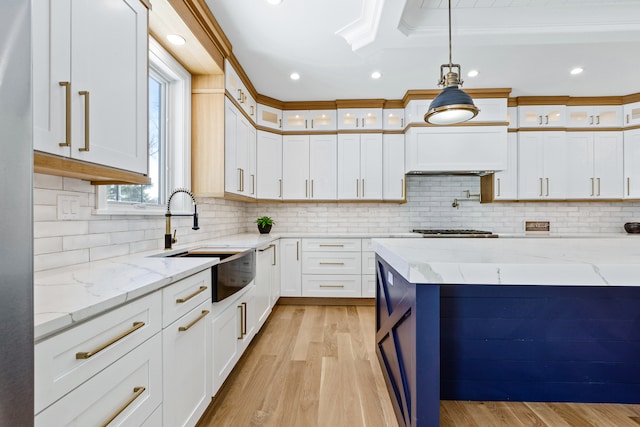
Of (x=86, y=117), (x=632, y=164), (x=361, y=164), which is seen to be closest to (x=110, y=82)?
(x=86, y=117)

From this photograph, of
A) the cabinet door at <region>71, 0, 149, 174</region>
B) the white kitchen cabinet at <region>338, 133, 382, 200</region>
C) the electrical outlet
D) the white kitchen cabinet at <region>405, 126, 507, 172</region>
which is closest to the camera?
the cabinet door at <region>71, 0, 149, 174</region>

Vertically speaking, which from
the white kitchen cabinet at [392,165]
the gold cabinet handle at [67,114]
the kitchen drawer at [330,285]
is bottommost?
the kitchen drawer at [330,285]

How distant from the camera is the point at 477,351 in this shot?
176 centimetres

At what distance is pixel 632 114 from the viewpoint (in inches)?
151

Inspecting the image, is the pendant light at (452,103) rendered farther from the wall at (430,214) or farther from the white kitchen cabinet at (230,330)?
the wall at (430,214)

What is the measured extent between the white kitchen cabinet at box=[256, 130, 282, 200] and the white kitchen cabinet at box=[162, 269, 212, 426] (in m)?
2.43

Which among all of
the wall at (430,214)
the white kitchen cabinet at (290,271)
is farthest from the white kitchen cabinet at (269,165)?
the white kitchen cabinet at (290,271)

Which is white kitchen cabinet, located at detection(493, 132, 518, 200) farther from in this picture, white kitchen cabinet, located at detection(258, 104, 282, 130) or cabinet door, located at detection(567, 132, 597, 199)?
white kitchen cabinet, located at detection(258, 104, 282, 130)

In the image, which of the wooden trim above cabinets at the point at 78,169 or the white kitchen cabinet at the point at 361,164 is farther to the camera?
the white kitchen cabinet at the point at 361,164

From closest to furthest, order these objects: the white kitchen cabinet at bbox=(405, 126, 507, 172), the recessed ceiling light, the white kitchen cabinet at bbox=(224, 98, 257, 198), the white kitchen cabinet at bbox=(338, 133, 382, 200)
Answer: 1. the recessed ceiling light
2. the white kitchen cabinet at bbox=(224, 98, 257, 198)
3. the white kitchen cabinet at bbox=(405, 126, 507, 172)
4. the white kitchen cabinet at bbox=(338, 133, 382, 200)

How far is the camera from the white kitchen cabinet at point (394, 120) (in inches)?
160

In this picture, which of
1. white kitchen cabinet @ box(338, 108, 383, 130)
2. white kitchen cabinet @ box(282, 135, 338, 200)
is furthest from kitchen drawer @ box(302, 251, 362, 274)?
white kitchen cabinet @ box(338, 108, 383, 130)

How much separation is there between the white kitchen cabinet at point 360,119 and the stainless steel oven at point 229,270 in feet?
7.95

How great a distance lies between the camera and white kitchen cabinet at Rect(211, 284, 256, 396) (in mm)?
1726
